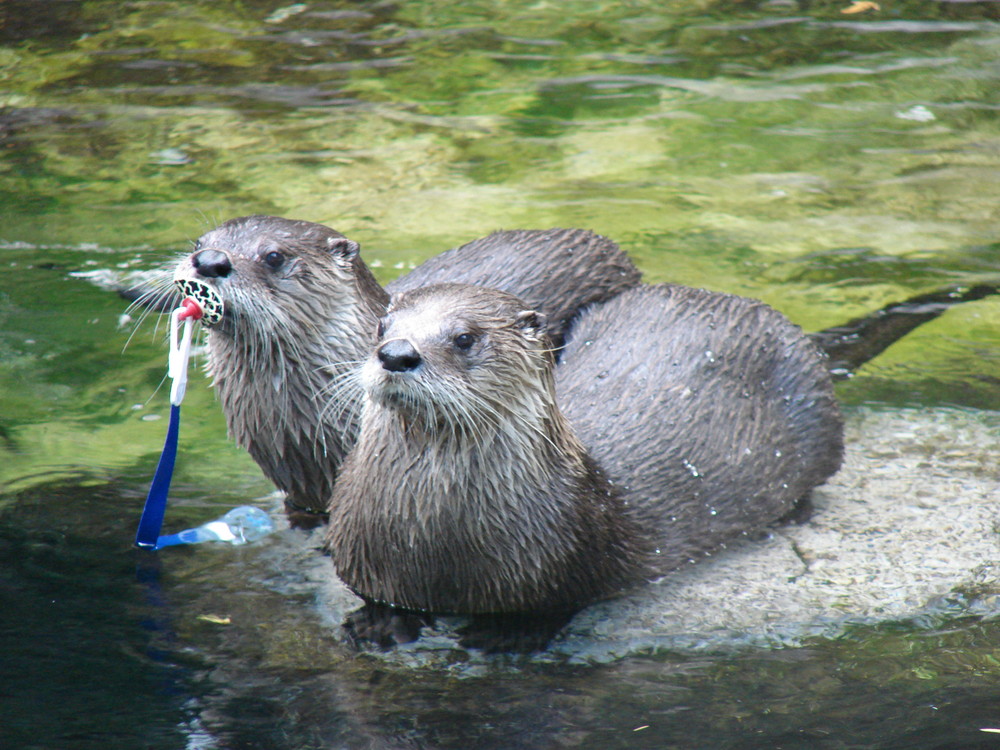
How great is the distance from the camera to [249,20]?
786 cm

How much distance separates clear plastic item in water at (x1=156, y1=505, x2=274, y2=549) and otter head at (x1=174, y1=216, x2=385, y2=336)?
22.2 inches

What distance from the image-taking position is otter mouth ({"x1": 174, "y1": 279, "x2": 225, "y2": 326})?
319 cm

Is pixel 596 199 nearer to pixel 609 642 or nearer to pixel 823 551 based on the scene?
pixel 823 551

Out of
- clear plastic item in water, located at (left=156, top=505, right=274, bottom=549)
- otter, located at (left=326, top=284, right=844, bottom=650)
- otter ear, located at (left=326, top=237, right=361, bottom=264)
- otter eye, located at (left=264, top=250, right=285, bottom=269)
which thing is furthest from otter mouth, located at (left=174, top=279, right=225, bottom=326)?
clear plastic item in water, located at (left=156, top=505, right=274, bottom=549)

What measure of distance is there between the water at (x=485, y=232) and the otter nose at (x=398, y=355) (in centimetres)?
73

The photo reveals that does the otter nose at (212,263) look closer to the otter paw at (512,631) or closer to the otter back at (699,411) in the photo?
the otter back at (699,411)

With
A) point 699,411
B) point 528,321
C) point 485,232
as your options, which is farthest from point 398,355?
point 485,232

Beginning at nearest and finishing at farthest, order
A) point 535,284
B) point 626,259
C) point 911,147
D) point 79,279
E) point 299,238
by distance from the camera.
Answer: point 299,238 < point 535,284 < point 626,259 < point 79,279 < point 911,147

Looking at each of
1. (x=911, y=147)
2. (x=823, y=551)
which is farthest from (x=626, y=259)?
(x=911, y=147)

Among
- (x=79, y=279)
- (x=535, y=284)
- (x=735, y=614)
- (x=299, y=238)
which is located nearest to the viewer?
(x=735, y=614)

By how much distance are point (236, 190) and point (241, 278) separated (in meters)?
2.77

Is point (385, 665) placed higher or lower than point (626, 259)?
lower

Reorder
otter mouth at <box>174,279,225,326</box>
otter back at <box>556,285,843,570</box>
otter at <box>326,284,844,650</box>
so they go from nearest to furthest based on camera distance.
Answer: otter at <box>326,284,844,650</box> → otter mouth at <box>174,279,225,326</box> → otter back at <box>556,285,843,570</box>

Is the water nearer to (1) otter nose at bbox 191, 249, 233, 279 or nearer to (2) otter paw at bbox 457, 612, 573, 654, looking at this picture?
(2) otter paw at bbox 457, 612, 573, 654
